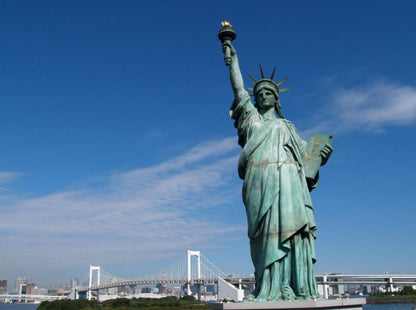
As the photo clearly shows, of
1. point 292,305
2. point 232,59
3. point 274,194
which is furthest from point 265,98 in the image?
point 292,305

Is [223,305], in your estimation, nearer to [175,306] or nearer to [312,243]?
[312,243]

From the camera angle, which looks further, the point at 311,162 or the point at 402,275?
the point at 402,275

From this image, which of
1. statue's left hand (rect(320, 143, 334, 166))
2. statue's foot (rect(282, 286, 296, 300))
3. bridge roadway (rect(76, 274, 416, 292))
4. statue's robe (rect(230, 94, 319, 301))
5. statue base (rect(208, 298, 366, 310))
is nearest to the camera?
statue base (rect(208, 298, 366, 310))

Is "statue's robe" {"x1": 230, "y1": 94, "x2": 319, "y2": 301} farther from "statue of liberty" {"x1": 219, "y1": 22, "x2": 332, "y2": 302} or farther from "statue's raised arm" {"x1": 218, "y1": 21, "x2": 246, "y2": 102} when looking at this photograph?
"statue's raised arm" {"x1": 218, "y1": 21, "x2": 246, "y2": 102}

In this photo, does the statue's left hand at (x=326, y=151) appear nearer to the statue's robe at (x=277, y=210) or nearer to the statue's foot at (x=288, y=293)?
the statue's robe at (x=277, y=210)

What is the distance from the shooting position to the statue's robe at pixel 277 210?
25.9 ft

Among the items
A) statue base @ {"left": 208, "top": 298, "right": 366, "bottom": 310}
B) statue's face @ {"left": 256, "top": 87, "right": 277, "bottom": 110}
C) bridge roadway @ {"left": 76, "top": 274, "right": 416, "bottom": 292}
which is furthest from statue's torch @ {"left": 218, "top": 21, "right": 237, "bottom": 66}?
bridge roadway @ {"left": 76, "top": 274, "right": 416, "bottom": 292}

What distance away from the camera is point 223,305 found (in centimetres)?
725

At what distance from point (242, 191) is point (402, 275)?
73557 millimetres

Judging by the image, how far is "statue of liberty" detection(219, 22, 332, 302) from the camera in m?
7.91

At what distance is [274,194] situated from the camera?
8.28 m

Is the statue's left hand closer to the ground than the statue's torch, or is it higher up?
closer to the ground

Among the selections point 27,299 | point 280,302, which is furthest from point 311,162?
point 27,299

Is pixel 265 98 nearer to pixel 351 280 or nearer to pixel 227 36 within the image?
pixel 227 36
